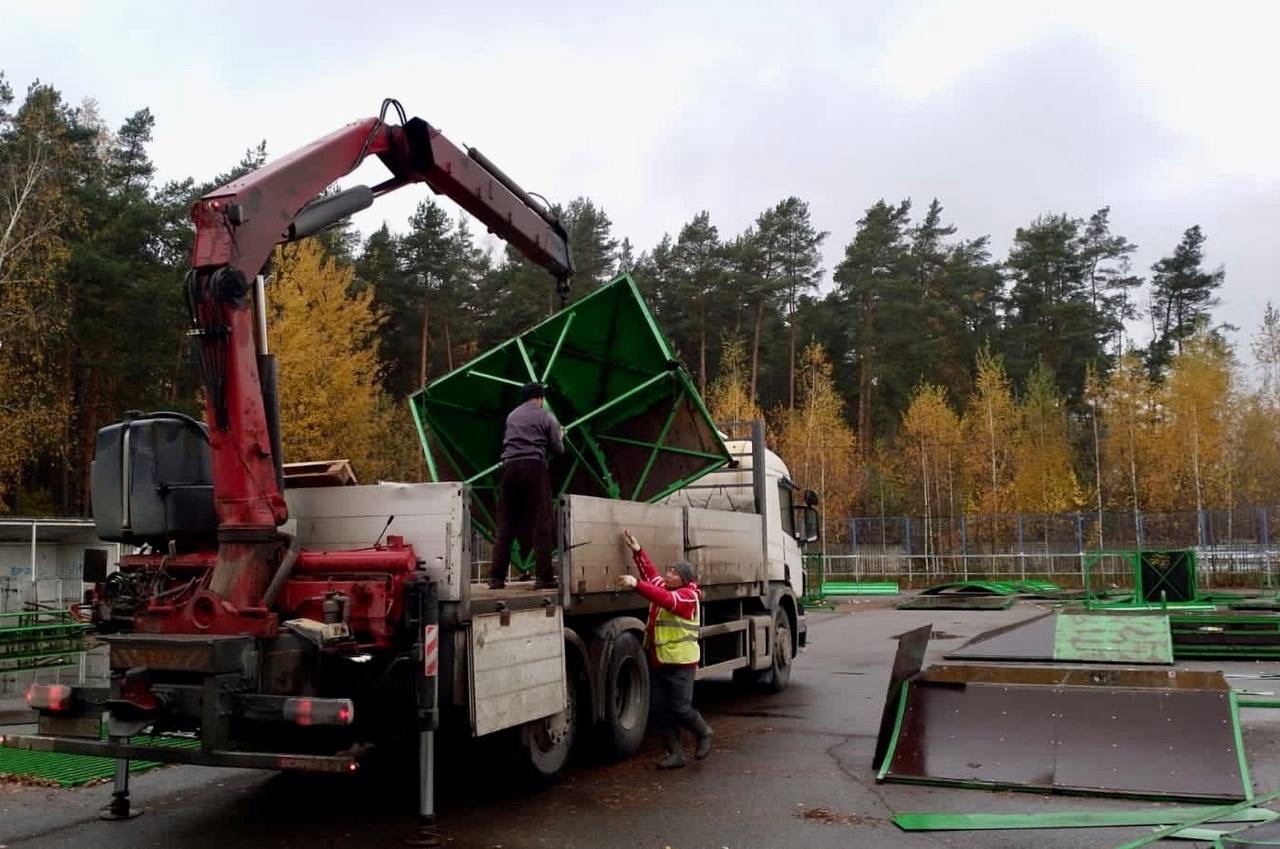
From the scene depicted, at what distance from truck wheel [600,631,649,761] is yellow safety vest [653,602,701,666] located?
0.99 ft

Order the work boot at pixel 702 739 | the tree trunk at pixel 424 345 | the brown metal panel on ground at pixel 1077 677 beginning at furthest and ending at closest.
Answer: the tree trunk at pixel 424 345, the work boot at pixel 702 739, the brown metal panel on ground at pixel 1077 677

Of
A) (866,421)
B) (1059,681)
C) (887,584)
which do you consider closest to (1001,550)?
(887,584)

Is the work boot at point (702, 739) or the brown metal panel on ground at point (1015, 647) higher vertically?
the brown metal panel on ground at point (1015, 647)

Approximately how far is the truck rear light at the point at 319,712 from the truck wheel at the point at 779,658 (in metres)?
→ 7.22

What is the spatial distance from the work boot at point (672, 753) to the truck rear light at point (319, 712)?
3.26m

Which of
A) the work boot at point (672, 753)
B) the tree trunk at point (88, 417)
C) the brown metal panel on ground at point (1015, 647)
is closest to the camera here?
the work boot at point (672, 753)

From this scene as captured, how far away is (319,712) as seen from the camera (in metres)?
5.66

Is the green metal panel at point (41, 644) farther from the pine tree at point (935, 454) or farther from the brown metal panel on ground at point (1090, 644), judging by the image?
the pine tree at point (935, 454)

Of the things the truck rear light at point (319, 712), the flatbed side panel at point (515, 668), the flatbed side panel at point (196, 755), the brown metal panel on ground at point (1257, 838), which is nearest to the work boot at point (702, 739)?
the flatbed side panel at point (515, 668)

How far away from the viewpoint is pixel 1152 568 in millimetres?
22625

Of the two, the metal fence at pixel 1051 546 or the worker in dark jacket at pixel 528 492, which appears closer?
the worker in dark jacket at pixel 528 492

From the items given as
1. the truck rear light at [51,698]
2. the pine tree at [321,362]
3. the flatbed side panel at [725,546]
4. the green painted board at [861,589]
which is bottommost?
the green painted board at [861,589]

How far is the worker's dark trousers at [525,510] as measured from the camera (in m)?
7.60

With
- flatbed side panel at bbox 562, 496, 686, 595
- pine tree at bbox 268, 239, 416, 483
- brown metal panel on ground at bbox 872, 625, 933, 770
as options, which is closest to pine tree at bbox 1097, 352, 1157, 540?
pine tree at bbox 268, 239, 416, 483
